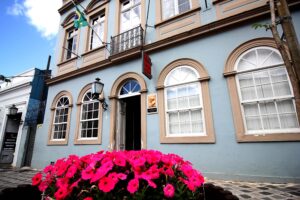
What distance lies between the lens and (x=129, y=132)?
724cm

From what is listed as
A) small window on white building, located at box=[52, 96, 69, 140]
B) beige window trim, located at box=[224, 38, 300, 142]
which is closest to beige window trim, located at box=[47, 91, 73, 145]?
small window on white building, located at box=[52, 96, 69, 140]

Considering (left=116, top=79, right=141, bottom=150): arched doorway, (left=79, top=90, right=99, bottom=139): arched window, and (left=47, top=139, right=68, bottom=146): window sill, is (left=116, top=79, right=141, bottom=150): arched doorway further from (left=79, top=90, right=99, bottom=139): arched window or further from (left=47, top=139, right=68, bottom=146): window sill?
(left=47, top=139, right=68, bottom=146): window sill

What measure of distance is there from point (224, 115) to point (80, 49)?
24.6ft

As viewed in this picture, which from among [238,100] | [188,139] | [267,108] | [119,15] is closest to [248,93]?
[238,100]

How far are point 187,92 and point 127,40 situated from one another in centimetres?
344

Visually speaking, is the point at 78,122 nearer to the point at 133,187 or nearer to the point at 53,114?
the point at 53,114

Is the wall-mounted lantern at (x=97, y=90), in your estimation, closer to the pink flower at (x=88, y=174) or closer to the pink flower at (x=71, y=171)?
the pink flower at (x=71, y=171)

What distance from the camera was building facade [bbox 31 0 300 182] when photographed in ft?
13.4

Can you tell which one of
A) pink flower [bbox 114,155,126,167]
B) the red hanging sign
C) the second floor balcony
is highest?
the second floor balcony

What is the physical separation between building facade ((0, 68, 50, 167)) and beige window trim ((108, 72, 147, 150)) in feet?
17.1

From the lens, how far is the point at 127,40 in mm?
6836

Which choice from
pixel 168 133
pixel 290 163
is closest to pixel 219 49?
pixel 168 133

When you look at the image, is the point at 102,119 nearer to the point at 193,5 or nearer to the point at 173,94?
the point at 173,94

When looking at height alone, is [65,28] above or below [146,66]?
above
